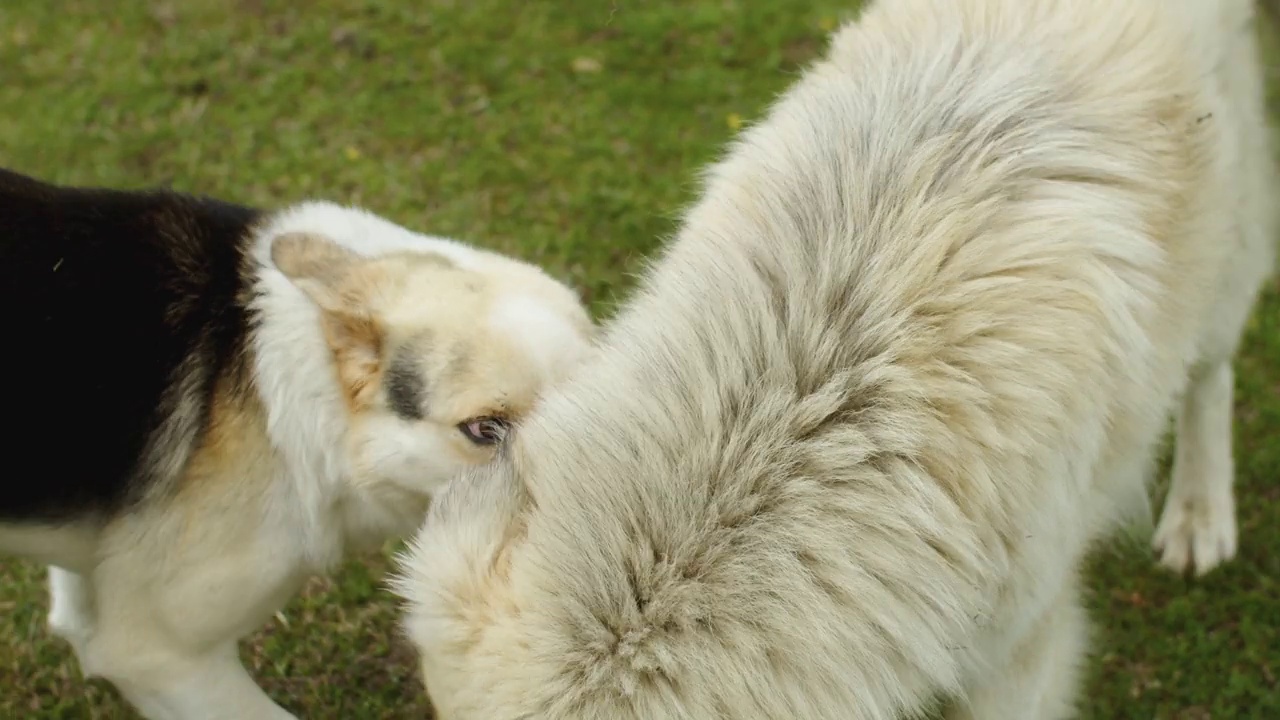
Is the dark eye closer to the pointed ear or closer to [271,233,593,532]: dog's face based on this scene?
[271,233,593,532]: dog's face

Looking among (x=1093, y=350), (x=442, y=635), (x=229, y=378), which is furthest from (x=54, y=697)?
(x=1093, y=350)

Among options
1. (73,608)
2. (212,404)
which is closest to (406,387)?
(212,404)

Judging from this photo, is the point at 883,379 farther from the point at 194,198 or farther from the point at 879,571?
the point at 194,198

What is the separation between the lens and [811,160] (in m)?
2.30

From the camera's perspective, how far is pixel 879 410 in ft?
6.27

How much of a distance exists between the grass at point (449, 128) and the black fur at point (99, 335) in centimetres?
112

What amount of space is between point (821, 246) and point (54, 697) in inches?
115

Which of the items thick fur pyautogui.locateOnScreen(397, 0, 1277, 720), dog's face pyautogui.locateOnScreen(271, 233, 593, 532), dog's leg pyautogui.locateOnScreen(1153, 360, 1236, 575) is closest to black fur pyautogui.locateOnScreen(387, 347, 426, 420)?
dog's face pyautogui.locateOnScreen(271, 233, 593, 532)

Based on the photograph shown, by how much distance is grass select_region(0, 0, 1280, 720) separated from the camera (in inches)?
148

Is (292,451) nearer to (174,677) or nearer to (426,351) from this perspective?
(426,351)

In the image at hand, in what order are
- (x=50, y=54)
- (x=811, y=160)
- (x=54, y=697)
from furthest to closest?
(x=50, y=54) < (x=54, y=697) < (x=811, y=160)

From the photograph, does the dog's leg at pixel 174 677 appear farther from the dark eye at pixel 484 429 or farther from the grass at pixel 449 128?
the dark eye at pixel 484 429

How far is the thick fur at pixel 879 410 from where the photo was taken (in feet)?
5.84

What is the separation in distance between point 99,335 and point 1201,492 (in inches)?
134
